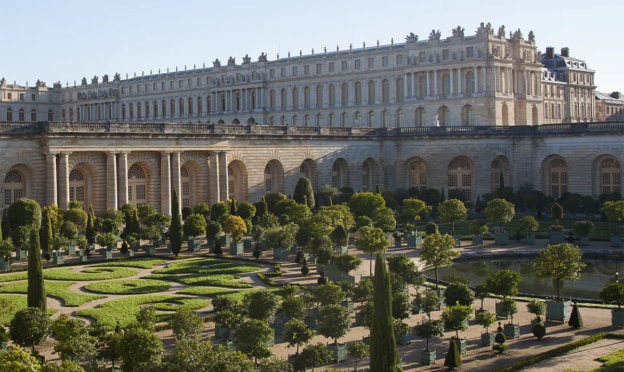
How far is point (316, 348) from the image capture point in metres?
22.1

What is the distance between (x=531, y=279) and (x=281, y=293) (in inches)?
550

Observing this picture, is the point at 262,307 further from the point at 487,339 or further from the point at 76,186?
the point at 76,186

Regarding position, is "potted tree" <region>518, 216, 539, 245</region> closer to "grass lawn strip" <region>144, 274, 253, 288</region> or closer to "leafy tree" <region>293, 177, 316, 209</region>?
"leafy tree" <region>293, 177, 316, 209</region>

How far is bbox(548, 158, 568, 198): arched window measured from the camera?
6594cm

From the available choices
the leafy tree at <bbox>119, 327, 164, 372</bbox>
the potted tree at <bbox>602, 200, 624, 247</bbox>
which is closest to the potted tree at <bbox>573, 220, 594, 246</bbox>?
the potted tree at <bbox>602, 200, 624, 247</bbox>

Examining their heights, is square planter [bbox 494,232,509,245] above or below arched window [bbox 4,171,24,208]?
below

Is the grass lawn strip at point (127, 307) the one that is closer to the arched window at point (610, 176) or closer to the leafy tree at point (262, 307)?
the leafy tree at point (262, 307)

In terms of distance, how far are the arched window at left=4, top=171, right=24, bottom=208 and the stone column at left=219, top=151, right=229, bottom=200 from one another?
13.9 meters

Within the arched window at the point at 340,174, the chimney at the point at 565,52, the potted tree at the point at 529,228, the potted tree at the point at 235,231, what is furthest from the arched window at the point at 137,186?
the chimney at the point at 565,52

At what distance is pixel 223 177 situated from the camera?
5959 cm

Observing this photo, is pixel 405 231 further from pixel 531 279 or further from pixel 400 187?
pixel 400 187

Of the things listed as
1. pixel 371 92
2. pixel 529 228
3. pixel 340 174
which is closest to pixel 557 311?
pixel 529 228

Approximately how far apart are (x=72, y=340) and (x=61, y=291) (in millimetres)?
11648

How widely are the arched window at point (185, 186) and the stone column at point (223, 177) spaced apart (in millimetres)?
2206
